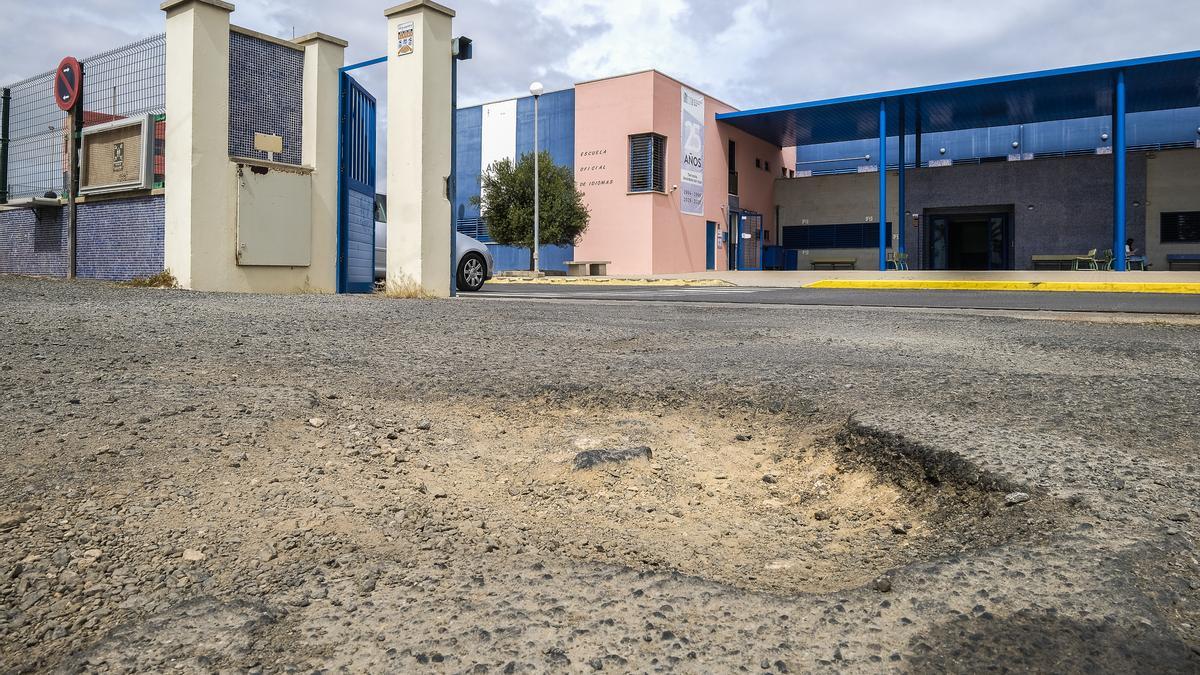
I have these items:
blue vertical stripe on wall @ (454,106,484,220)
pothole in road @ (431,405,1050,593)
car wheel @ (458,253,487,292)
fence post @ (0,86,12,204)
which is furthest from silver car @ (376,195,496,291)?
blue vertical stripe on wall @ (454,106,484,220)

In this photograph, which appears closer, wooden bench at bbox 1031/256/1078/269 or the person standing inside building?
the person standing inside building

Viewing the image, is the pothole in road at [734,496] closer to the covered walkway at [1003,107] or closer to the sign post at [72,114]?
the sign post at [72,114]

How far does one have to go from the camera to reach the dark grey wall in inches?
1247

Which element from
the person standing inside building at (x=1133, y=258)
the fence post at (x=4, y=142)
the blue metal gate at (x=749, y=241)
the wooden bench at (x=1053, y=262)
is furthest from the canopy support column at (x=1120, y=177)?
the fence post at (x=4, y=142)

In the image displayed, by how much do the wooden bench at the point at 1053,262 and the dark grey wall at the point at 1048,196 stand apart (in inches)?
18.3

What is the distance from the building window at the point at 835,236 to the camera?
35594 millimetres

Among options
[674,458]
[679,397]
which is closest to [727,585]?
[674,458]

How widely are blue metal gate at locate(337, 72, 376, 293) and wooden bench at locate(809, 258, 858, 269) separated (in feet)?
92.5

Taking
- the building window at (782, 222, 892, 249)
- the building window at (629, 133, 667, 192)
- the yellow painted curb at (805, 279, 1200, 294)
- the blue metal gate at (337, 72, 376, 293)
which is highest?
the building window at (629, 133, 667, 192)

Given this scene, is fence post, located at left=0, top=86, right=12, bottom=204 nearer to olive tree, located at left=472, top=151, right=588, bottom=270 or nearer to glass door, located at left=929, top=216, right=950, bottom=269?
olive tree, located at left=472, top=151, right=588, bottom=270

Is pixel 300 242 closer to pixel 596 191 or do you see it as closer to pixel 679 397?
pixel 679 397

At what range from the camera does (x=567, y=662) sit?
4.94ft

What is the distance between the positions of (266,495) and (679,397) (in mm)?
1972

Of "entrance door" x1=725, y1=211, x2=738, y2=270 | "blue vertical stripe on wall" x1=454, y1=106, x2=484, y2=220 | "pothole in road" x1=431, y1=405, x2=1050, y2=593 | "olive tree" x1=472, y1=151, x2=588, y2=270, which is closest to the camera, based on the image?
"pothole in road" x1=431, y1=405, x2=1050, y2=593
